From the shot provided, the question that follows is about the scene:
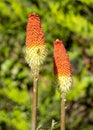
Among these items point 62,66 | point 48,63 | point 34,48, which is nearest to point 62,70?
point 62,66

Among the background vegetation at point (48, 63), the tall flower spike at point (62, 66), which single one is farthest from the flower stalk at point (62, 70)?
the background vegetation at point (48, 63)

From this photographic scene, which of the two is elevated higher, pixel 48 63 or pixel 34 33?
pixel 48 63

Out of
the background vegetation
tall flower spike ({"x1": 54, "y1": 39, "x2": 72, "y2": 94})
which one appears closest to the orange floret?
tall flower spike ({"x1": 54, "y1": 39, "x2": 72, "y2": 94})

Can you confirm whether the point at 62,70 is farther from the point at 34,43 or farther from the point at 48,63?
the point at 48,63

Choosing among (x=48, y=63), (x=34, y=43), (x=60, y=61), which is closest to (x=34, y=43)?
(x=34, y=43)

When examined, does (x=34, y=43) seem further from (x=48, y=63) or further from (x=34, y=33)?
(x=48, y=63)

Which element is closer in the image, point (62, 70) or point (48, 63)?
point (62, 70)
